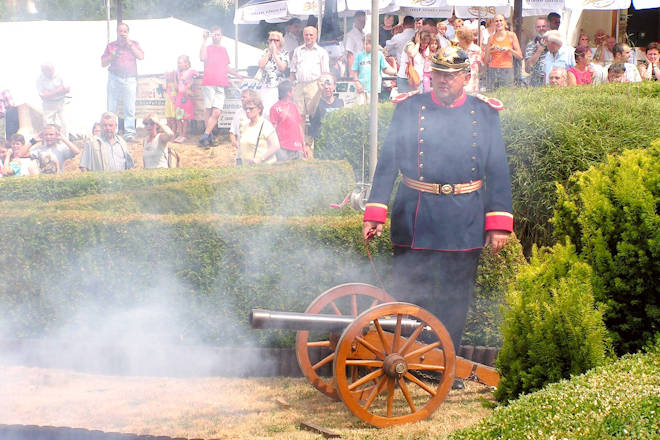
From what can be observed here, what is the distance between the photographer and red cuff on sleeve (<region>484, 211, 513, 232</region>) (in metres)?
4.24

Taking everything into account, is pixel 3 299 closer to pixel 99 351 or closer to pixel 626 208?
pixel 99 351

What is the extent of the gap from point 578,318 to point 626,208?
1.65 feet

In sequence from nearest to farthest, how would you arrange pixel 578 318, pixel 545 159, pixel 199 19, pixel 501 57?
pixel 578 318 → pixel 199 19 → pixel 545 159 → pixel 501 57

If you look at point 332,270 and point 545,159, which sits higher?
point 545,159

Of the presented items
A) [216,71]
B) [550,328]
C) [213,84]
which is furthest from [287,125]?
[550,328]

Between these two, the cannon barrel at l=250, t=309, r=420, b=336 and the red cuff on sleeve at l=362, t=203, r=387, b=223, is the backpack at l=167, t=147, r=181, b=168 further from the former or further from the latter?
the cannon barrel at l=250, t=309, r=420, b=336

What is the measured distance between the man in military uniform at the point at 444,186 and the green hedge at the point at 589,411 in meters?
1.67

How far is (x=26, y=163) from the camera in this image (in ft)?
30.7

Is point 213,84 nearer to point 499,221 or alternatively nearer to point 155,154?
point 155,154

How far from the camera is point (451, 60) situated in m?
4.05

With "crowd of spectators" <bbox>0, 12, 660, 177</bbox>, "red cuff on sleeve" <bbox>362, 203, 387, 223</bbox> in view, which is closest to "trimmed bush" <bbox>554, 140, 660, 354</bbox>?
"red cuff on sleeve" <bbox>362, 203, 387, 223</bbox>

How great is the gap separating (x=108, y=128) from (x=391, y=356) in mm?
5778

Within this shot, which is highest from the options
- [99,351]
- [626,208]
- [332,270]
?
[626,208]

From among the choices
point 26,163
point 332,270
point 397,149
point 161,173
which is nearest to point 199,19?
point 397,149
